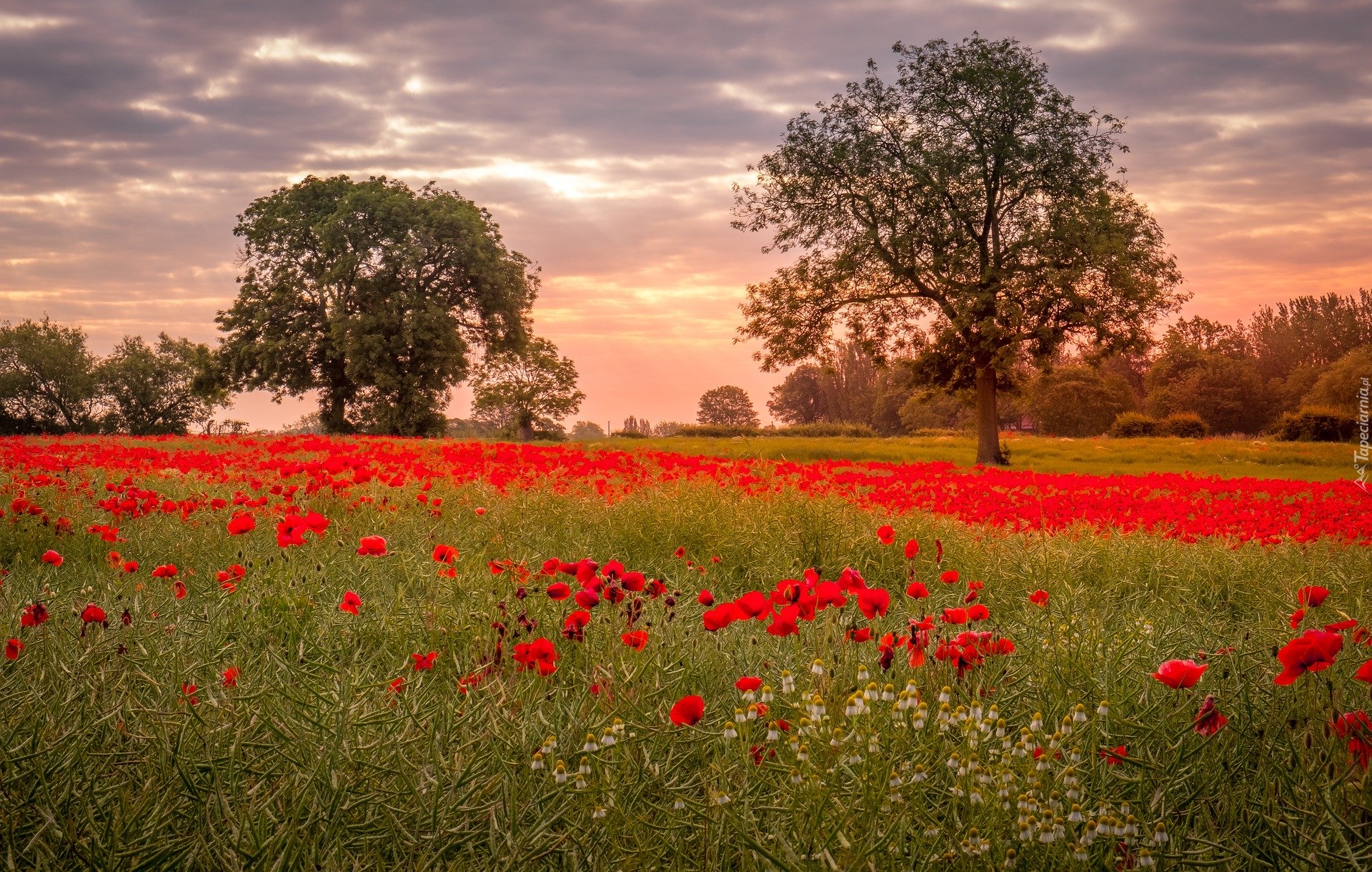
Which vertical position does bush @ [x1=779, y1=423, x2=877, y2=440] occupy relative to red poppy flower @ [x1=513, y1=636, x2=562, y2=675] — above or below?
above

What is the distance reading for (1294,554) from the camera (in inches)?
298

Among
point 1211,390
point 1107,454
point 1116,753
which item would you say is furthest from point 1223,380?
point 1116,753

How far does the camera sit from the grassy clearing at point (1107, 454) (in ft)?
76.8

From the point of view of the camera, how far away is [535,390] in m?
53.5

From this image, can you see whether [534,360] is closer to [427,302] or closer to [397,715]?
[427,302]

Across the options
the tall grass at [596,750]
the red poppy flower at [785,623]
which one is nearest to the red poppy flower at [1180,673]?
the tall grass at [596,750]

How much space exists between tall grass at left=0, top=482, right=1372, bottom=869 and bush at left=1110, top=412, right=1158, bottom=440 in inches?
1783

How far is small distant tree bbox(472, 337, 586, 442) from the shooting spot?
52.3 meters

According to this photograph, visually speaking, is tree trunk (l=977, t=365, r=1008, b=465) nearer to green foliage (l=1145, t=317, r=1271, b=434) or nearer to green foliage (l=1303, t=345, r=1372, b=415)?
green foliage (l=1303, t=345, r=1372, b=415)

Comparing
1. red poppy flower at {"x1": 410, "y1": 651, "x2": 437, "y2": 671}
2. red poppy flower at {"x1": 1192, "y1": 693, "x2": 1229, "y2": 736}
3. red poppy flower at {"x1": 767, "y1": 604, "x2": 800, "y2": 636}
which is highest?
red poppy flower at {"x1": 767, "y1": 604, "x2": 800, "y2": 636}

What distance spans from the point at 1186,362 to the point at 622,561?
72.8 metres

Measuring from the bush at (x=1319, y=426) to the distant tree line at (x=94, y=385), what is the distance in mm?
58897

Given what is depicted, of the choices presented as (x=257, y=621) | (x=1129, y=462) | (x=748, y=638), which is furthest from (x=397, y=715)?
(x=1129, y=462)

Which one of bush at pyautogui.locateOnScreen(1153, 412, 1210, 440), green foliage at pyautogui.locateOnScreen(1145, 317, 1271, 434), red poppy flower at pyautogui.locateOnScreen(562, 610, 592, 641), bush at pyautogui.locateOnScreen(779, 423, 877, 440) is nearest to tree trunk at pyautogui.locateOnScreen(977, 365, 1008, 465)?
bush at pyautogui.locateOnScreen(779, 423, 877, 440)
